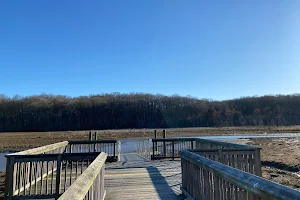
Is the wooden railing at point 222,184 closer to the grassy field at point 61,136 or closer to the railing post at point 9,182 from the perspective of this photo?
the railing post at point 9,182

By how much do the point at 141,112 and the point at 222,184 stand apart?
118 meters

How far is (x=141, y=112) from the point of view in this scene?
121 metres

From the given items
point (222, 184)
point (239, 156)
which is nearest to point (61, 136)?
point (239, 156)

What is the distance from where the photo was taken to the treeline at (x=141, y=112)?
106 m

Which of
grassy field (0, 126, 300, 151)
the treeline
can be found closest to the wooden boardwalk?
grassy field (0, 126, 300, 151)

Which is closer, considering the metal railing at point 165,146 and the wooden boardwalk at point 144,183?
the wooden boardwalk at point 144,183

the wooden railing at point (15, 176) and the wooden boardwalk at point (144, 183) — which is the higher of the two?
the wooden railing at point (15, 176)

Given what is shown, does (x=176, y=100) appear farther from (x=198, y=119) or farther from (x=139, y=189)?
(x=139, y=189)

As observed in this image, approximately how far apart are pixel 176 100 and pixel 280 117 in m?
49.5

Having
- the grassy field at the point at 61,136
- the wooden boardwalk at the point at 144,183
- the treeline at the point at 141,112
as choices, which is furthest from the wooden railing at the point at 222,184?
the treeline at the point at 141,112

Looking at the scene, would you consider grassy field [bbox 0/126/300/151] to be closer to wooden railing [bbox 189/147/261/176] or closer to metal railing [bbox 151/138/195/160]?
metal railing [bbox 151/138/195/160]

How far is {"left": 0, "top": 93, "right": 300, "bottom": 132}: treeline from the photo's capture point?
106m

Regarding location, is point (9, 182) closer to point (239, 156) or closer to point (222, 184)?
point (222, 184)

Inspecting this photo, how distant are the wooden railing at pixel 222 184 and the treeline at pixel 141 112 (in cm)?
10085
